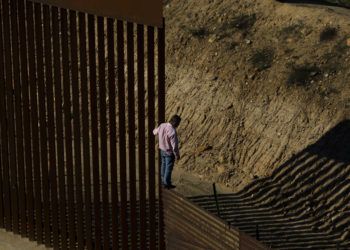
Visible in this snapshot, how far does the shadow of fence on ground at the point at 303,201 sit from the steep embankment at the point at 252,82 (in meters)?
0.36

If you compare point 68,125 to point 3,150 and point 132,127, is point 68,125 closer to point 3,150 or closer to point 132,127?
point 132,127

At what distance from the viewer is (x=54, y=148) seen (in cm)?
1397

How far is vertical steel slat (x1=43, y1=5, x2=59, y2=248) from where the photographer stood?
13.5m

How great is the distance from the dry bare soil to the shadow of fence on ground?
0.9 inches

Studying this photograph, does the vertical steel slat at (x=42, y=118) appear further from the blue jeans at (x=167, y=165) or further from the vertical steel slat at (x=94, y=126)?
the blue jeans at (x=167, y=165)

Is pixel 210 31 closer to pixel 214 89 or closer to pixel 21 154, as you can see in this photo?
pixel 214 89

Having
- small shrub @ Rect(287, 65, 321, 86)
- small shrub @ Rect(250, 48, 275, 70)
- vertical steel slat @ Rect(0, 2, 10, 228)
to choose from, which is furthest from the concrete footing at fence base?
small shrub @ Rect(250, 48, 275, 70)

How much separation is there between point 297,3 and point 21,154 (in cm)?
1054

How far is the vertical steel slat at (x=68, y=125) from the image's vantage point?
13297 mm

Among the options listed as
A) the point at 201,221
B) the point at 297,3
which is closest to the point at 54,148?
the point at 201,221

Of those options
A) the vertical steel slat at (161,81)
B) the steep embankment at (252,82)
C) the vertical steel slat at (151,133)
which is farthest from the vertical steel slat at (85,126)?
the steep embankment at (252,82)

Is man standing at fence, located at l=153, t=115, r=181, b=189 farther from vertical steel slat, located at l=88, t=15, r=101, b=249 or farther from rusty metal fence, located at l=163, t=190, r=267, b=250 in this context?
rusty metal fence, located at l=163, t=190, r=267, b=250

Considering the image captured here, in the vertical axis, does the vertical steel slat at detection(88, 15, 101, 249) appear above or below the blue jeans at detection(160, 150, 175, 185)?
above

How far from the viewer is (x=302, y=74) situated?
65.1 ft
